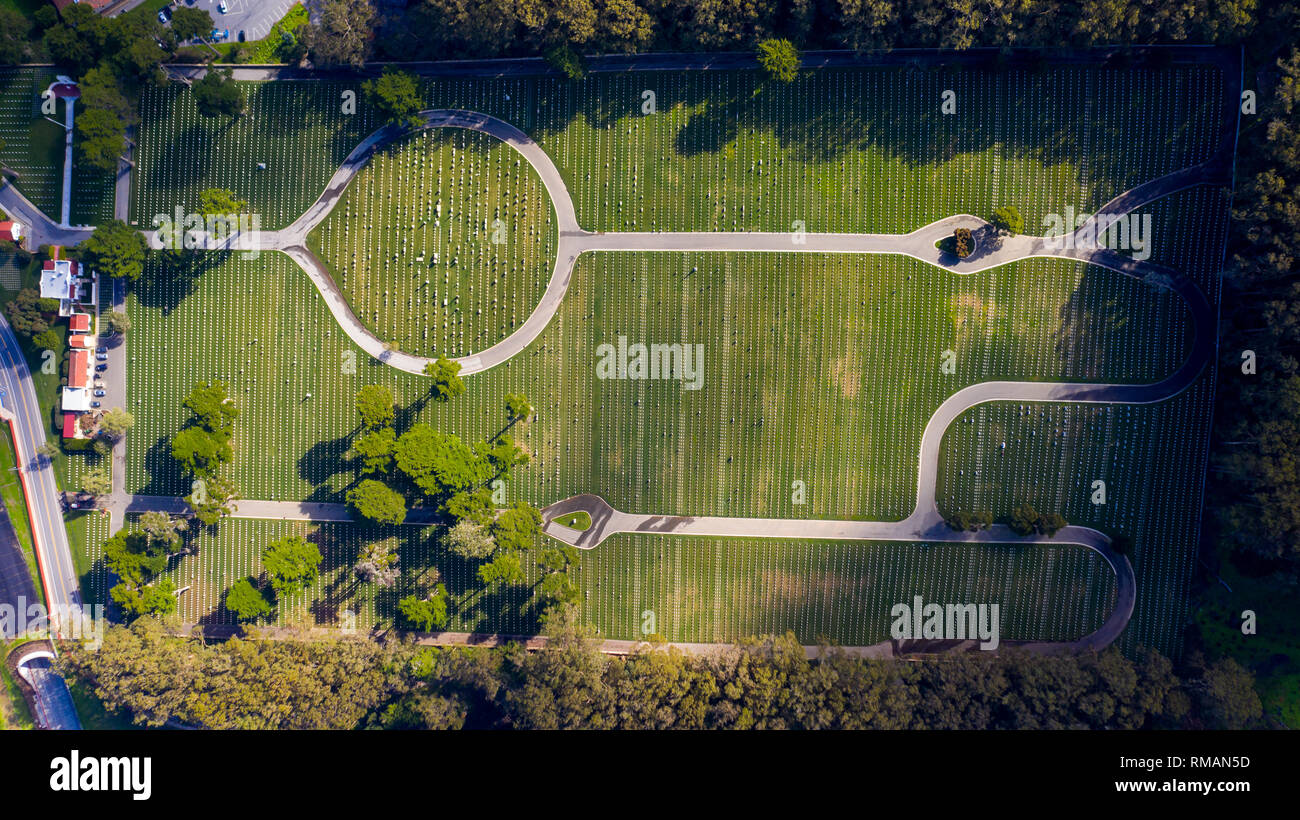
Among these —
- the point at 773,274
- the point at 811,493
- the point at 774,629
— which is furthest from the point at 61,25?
the point at 774,629

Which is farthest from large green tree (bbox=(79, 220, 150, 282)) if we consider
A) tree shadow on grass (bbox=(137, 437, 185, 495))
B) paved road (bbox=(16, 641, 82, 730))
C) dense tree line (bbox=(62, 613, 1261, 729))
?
paved road (bbox=(16, 641, 82, 730))

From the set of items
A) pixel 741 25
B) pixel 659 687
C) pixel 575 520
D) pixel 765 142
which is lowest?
pixel 659 687

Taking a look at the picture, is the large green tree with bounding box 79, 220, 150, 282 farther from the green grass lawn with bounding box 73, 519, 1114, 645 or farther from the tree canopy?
the tree canopy

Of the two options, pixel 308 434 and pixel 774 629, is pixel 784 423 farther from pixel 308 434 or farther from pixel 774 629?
pixel 308 434

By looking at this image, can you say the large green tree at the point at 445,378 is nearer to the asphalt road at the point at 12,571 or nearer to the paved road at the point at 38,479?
the paved road at the point at 38,479

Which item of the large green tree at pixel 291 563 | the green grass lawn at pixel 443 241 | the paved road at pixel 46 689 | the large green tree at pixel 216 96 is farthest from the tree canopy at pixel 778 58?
the paved road at pixel 46 689

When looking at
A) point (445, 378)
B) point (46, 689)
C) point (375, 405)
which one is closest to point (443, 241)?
point (445, 378)

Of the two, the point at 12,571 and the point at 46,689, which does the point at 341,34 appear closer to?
the point at 12,571
